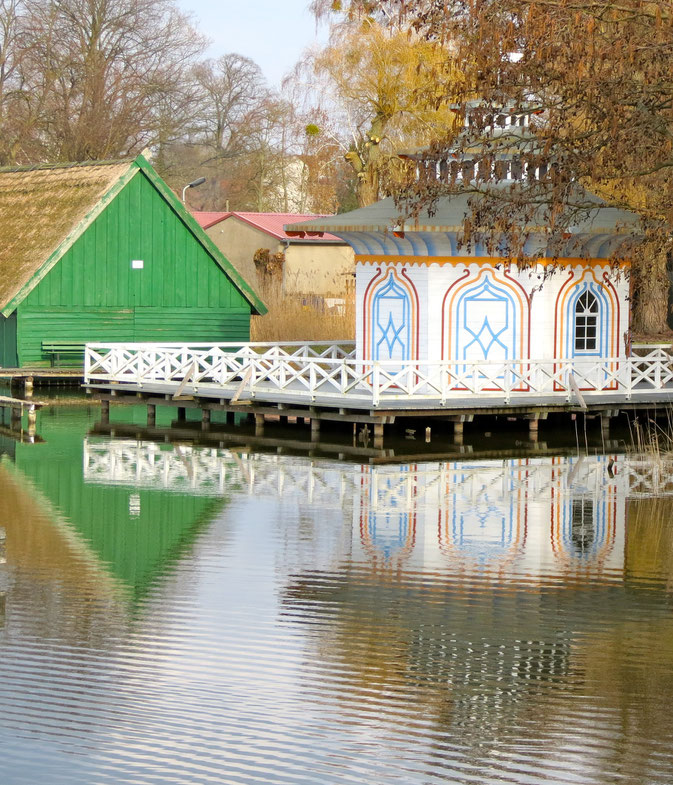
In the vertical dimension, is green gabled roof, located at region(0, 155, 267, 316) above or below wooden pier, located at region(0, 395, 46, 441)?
above

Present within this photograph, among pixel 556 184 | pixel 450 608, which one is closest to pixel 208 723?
pixel 450 608

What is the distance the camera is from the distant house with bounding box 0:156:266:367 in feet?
121

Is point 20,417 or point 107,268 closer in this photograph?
point 20,417

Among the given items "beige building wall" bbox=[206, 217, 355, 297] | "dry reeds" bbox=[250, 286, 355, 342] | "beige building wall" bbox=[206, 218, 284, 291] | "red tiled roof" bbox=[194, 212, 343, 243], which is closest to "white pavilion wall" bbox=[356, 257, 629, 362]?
"dry reeds" bbox=[250, 286, 355, 342]

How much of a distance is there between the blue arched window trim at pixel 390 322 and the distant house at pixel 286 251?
87.7ft

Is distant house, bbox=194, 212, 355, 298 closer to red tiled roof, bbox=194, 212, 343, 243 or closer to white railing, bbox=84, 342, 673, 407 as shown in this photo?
red tiled roof, bbox=194, 212, 343, 243

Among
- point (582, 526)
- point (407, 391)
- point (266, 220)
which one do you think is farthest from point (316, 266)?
point (582, 526)

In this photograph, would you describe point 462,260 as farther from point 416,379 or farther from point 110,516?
point 110,516

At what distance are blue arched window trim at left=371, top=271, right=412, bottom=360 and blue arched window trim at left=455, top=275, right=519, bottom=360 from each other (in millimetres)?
996

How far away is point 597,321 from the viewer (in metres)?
29.4

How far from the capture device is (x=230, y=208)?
9038 cm

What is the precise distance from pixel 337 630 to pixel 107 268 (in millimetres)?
26694

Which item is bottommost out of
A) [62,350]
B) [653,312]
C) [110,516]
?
[110,516]

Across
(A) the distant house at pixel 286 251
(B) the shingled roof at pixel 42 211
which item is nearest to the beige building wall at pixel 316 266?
(A) the distant house at pixel 286 251
